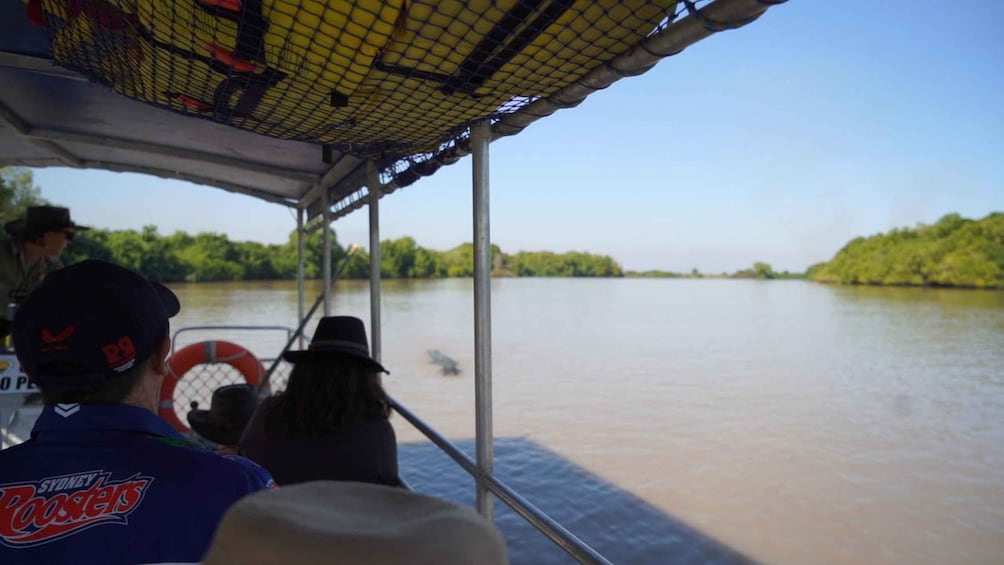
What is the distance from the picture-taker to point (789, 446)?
13.2 m

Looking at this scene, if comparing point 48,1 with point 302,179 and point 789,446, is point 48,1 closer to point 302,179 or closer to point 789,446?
point 302,179

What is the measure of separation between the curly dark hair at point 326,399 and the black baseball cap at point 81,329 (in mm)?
982

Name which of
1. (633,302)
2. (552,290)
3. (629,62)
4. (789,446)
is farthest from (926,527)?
(552,290)

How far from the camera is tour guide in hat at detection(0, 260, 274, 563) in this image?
68 cm

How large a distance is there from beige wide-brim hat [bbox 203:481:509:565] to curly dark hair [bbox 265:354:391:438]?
1426 mm

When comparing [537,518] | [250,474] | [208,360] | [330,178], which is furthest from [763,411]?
[250,474]

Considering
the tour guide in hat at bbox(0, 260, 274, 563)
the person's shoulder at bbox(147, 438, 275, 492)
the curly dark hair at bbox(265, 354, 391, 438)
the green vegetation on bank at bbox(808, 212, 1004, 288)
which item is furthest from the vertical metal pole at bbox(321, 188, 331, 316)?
the green vegetation on bank at bbox(808, 212, 1004, 288)

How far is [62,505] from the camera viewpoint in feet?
2.23

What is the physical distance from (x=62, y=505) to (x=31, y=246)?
9.84ft

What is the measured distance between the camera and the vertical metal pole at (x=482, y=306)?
1.66 metres

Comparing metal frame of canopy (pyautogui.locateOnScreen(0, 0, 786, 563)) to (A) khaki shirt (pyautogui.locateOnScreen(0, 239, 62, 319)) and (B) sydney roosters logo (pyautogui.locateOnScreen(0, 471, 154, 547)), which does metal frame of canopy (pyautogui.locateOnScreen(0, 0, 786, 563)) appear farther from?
(B) sydney roosters logo (pyautogui.locateOnScreen(0, 471, 154, 547))

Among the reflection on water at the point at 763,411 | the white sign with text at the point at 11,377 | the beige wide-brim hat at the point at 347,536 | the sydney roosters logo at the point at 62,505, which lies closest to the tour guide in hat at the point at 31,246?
the white sign with text at the point at 11,377

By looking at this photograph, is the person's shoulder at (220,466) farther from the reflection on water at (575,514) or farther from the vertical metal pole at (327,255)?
the reflection on water at (575,514)

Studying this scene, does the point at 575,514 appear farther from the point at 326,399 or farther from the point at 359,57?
the point at 359,57
